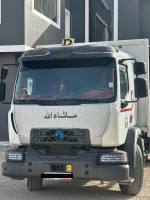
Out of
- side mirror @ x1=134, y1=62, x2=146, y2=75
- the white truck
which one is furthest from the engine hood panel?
side mirror @ x1=134, y1=62, x2=146, y2=75

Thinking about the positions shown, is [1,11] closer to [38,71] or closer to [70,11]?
[70,11]

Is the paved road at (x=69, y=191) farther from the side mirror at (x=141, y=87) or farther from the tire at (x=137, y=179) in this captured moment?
the side mirror at (x=141, y=87)

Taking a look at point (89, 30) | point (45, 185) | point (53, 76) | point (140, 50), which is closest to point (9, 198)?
point (45, 185)

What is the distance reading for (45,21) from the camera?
1434 centimetres

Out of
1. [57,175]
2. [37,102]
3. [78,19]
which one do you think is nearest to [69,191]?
[57,175]

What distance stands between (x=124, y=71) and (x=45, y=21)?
8725mm

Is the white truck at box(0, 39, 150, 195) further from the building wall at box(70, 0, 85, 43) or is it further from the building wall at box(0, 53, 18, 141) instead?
the building wall at box(70, 0, 85, 43)

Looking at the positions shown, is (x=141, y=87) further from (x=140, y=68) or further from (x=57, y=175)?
(x=57, y=175)

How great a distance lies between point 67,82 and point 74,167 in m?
1.40

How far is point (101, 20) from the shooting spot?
16.9m

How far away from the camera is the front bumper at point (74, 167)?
5578 mm

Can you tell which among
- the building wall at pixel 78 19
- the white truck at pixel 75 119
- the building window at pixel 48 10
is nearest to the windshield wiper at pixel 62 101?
the white truck at pixel 75 119

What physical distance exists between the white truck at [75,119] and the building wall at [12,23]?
22.6 feet

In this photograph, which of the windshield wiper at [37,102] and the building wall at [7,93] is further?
the building wall at [7,93]
